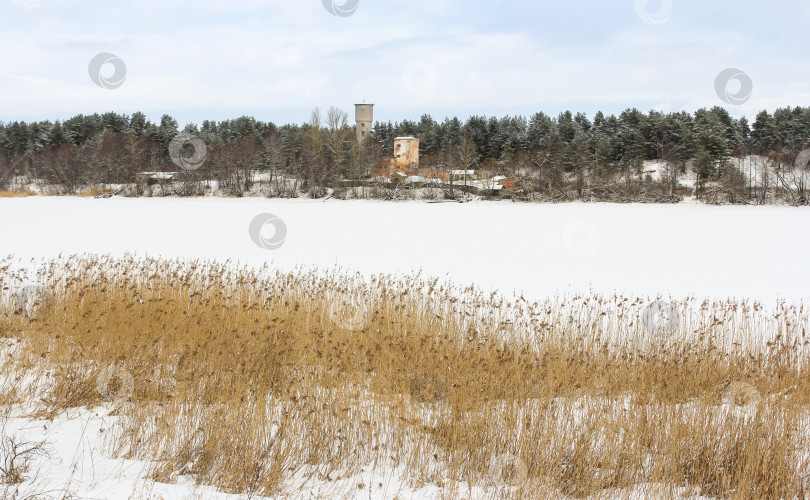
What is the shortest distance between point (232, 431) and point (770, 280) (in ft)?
50.3

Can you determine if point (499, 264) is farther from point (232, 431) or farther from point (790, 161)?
point (790, 161)

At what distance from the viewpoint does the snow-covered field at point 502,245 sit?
49.6 feet

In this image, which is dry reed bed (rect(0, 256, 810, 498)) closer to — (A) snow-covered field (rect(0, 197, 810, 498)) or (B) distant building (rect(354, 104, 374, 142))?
(A) snow-covered field (rect(0, 197, 810, 498))

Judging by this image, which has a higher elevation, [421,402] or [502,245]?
[502,245]

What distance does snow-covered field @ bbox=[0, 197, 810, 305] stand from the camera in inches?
595

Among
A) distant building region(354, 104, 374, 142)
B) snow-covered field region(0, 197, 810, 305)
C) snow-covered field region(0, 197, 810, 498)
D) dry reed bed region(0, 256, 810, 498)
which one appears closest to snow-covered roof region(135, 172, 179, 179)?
snow-covered field region(0, 197, 810, 498)

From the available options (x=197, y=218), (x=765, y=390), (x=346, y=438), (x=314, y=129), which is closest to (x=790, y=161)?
(x=314, y=129)

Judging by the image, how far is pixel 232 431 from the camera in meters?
5.13

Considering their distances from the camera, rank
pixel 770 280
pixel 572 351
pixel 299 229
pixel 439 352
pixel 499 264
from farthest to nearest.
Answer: pixel 299 229, pixel 499 264, pixel 770 280, pixel 572 351, pixel 439 352

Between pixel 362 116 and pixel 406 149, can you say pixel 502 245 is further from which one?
pixel 362 116

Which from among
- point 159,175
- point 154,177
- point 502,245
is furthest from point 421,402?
point 154,177

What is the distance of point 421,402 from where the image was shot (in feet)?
21.4

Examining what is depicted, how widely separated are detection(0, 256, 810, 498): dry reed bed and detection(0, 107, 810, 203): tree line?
51165 millimetres

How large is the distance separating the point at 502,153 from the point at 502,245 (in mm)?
61082
